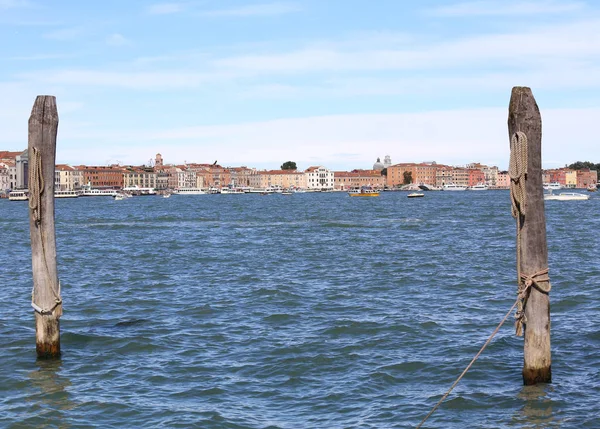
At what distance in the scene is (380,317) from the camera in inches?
535

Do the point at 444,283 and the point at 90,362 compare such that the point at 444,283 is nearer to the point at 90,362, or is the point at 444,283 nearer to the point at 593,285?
the point at 593,285

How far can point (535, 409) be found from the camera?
839 cm

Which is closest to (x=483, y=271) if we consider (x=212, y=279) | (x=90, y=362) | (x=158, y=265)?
(x=212, y=279)

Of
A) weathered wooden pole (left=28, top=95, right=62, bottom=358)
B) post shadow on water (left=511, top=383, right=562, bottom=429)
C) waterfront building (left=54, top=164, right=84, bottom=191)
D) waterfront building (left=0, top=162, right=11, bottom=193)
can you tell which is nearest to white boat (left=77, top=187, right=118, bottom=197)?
waterfront building (left=54, top=164, right=84, bottom=191)

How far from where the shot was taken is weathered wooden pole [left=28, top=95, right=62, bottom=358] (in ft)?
32.6

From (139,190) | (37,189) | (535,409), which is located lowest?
(535,409)

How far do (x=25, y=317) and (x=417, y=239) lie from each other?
2176cm

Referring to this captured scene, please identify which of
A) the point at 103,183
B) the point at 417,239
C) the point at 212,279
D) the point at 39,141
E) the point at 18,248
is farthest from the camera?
the point at 103,183

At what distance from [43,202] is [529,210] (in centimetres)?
582

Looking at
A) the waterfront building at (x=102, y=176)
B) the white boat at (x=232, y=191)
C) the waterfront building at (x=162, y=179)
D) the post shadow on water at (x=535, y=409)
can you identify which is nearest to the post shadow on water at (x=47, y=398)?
the post shadow on water at (x=535, y=409)

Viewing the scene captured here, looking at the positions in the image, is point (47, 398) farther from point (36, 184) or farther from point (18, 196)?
point (18, 196)

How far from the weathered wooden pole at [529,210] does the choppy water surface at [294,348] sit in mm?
1034

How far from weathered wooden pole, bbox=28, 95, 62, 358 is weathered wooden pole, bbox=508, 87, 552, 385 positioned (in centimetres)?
557

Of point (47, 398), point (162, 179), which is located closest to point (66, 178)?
point (162, 179)
